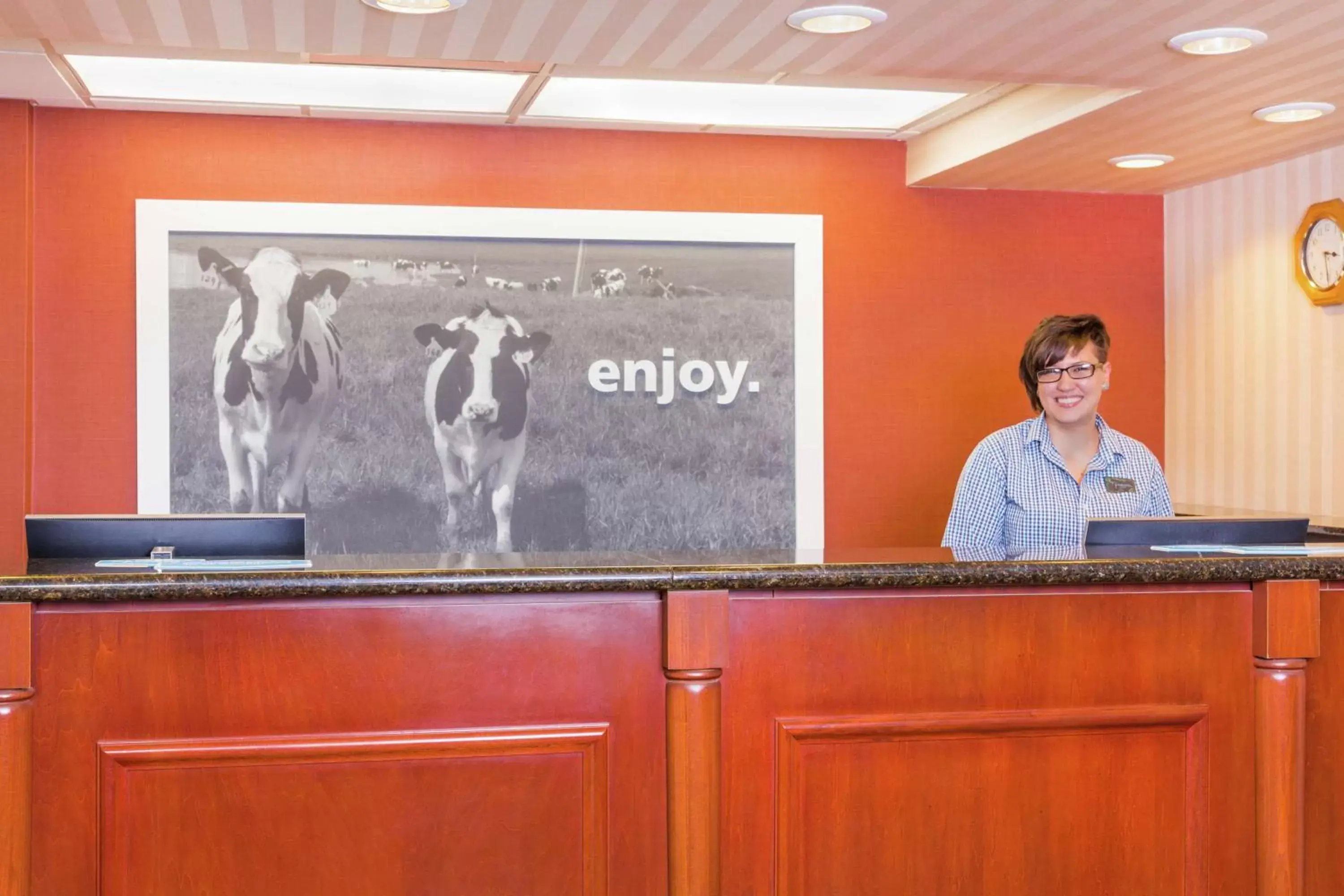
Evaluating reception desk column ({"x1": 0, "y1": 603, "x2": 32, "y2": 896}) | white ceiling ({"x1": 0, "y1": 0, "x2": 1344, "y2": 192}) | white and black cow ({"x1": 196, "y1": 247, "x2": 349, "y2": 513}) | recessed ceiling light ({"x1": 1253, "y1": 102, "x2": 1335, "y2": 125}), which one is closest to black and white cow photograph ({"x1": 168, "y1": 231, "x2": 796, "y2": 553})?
white and black cow ({"x1": 196, "y1": 247, "x2": 349, "y2": 513})

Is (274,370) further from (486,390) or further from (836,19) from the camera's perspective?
(836,19)

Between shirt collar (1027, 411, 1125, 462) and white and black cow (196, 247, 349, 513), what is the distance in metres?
2.69

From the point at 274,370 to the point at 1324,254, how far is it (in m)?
3.94

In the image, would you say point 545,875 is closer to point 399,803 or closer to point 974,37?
point 399,803

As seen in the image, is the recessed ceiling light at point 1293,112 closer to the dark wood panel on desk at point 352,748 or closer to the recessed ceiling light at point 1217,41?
the recessed ceiling light at point 1217,41

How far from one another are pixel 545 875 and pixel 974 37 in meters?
2.44

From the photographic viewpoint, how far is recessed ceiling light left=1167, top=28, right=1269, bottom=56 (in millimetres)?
3406

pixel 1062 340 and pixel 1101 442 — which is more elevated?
pixel 1062 340

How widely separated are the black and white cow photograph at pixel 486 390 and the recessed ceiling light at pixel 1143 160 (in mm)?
1338

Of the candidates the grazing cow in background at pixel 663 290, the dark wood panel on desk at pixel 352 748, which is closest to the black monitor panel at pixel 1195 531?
the dark wood panel on desk at pixel 352 748

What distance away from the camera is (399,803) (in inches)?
90.3

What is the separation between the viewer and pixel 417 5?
3.22m

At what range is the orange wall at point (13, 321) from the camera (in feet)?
15.4

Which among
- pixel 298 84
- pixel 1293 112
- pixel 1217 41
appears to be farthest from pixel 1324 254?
pixel 298 84
